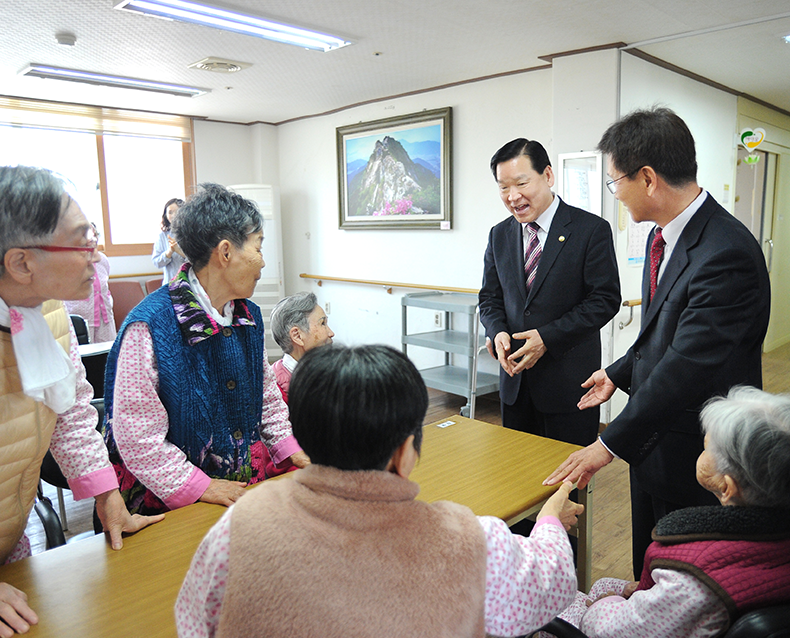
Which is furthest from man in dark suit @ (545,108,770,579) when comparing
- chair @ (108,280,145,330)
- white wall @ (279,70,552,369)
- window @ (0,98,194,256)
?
chair @ (108,280,145,330)

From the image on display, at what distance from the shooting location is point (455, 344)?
4.76 metres

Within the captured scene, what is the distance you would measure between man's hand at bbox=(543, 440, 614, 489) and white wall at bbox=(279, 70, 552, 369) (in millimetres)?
3427

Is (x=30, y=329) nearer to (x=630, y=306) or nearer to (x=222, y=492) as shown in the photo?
(x=222, y=492)

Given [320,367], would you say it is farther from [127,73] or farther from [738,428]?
[127,73]

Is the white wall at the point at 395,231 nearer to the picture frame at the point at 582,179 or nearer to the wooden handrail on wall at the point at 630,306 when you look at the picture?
the picture frame at the point at 582,179

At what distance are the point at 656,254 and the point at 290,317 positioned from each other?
1.36 meters

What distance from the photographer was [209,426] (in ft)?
5.17

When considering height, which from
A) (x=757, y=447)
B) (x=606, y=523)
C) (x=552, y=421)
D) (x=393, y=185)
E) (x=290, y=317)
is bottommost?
(x=606, y=523)

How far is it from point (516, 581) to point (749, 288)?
3.54ft

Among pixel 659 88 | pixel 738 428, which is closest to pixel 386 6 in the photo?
pixel 659 88

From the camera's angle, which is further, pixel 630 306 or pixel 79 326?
pixel 630 306

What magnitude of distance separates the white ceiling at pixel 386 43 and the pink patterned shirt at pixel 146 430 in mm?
2526

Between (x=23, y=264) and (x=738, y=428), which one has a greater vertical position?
(x=23, y=264)

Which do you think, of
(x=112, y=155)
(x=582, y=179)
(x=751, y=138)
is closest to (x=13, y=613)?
(x=582, y=179)
